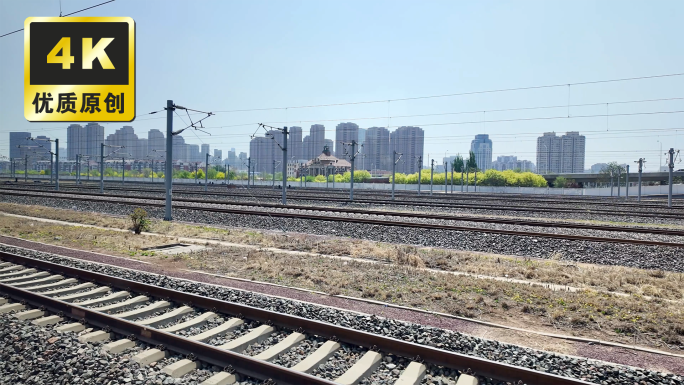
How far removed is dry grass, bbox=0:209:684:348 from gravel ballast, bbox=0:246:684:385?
1.72 m

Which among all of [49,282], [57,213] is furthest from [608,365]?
[57,213]

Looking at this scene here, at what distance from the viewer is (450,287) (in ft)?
36.6

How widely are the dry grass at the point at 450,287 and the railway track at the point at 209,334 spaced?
2.84 m

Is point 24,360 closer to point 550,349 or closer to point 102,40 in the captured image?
point 550,349

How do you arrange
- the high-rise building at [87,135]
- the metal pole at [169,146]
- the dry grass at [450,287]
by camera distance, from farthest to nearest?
1. the high-rise building at [87,135]
2. the metal pole at [169,146]
3. the dry grass at [450,287]

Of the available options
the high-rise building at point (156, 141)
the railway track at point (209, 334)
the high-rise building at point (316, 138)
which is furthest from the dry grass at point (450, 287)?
the high-rise building at point (156, 141)

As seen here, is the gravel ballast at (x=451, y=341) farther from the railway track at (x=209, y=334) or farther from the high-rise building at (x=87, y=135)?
the high-rise building at (x=87, y=135)

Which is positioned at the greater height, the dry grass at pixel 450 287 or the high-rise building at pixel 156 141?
the high-rise building at pixel 156 141

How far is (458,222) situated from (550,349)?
1828 cm

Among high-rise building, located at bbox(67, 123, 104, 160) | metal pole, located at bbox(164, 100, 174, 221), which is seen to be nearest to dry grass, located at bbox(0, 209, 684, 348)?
metal pole, located at bbox(164, 100, 174, 221)

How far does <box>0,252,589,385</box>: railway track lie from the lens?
611cm

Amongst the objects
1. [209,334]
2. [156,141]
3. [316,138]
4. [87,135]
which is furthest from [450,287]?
[156,141]

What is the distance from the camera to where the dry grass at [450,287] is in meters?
8.74

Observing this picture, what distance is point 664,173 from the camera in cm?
10106
